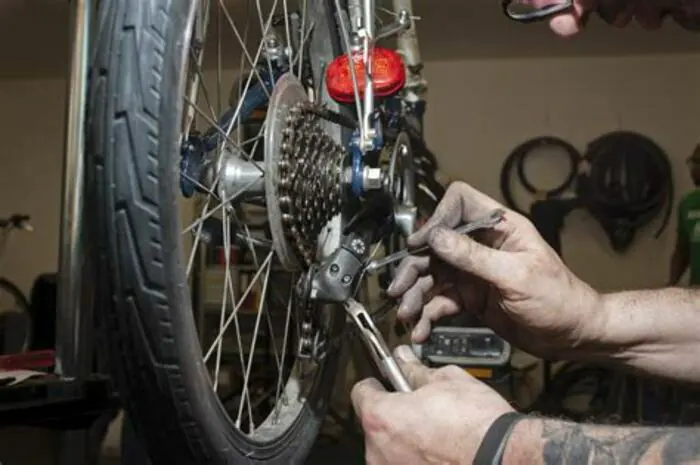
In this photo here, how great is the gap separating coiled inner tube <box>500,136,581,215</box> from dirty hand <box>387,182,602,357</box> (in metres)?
2.20

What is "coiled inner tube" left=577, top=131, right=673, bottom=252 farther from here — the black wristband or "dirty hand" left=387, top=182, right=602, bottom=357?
the black wristband

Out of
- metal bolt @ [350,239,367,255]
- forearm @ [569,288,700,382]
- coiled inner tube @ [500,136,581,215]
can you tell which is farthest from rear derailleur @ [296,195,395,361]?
coiled inner tube @ [500,136,581,215]

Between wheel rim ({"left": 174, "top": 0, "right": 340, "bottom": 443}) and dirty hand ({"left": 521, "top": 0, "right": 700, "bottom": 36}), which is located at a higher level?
dirty hand ({"left": 521, "top": 0, "right": 700, "bottom": 36})

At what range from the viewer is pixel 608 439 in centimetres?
54

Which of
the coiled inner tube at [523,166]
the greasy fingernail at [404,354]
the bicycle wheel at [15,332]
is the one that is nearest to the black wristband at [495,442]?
the greasy fingernail at [404,354]

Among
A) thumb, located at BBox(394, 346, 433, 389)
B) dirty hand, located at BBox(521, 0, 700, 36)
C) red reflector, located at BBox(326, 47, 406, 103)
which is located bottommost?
thumb, located at BBox(394, 346, 433, 389)

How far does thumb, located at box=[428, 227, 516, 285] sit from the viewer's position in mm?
706

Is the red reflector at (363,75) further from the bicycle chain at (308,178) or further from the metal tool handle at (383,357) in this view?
the metal tool handle at (383,357)

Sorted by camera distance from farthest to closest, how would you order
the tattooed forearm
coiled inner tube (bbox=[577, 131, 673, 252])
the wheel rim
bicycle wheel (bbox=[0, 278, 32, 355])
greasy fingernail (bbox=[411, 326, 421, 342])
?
coiled inner tube (bbox=[577, 131, 673, 252]) < bicycle wheel (bbox=[0, 278, 32, 355]) < greasy fingernail (bbox=[411, 326, 421, 342]) < the wheel rim < the tattooed forearm

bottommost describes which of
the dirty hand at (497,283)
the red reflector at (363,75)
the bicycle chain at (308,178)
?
the dirty hand at (497,283)

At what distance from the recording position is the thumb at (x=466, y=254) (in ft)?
2.32

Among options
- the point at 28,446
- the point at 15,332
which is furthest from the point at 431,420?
the point at 15,332

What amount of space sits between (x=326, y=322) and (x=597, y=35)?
7.03ft

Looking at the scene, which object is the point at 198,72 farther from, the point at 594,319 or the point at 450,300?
the point at 594,319
